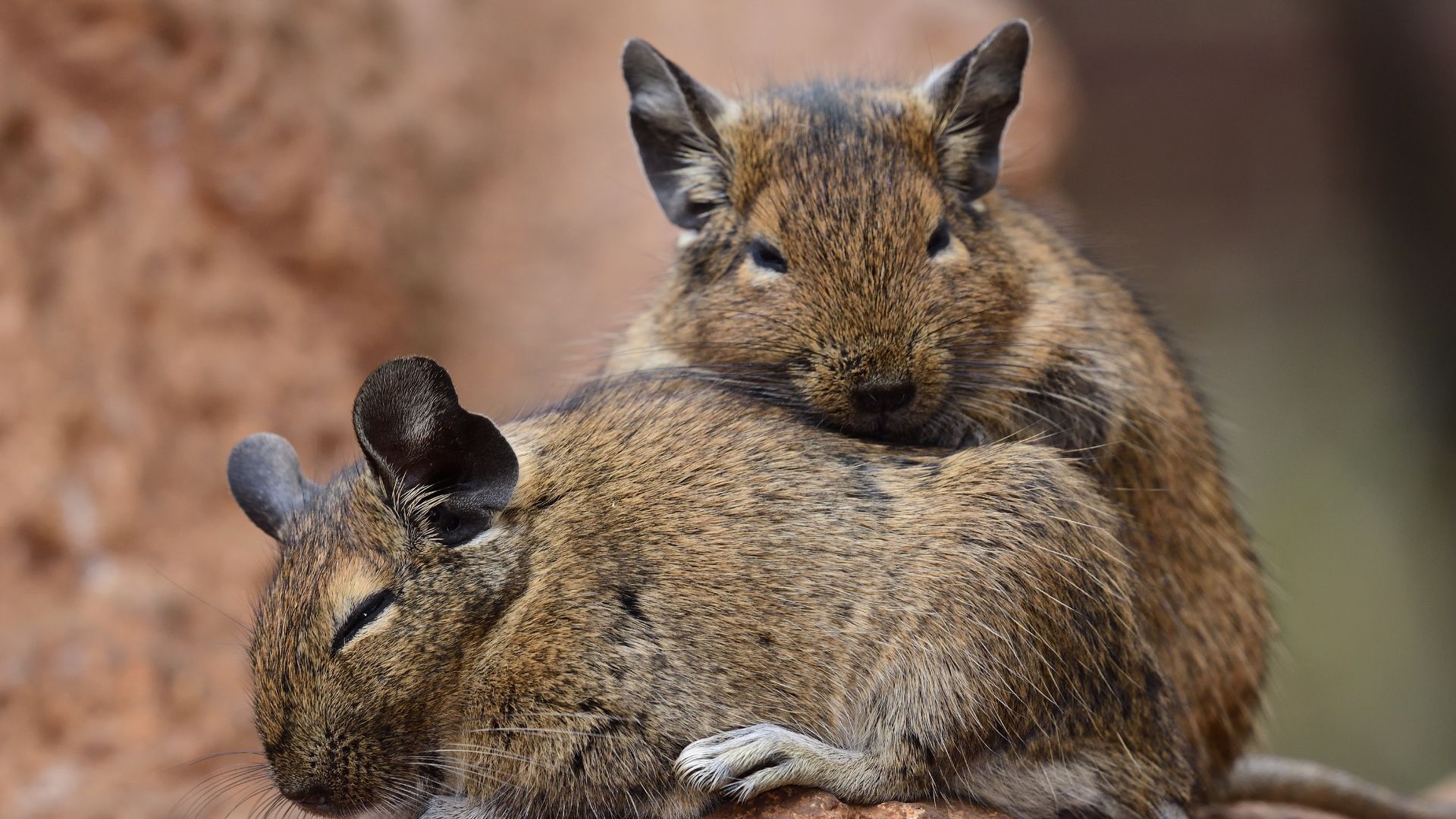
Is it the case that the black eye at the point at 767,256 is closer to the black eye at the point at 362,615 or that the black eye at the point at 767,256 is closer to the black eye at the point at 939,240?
the black eye at the point at 939,240

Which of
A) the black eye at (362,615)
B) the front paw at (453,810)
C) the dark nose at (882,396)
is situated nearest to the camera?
the black eye at (362,615)

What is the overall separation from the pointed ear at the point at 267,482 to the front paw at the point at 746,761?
163 centimetres

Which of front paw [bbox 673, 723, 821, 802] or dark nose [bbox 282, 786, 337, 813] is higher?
dark nose [bbox 282, 786, 337, 813]

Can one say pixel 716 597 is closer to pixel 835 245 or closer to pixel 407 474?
pixel 407 474

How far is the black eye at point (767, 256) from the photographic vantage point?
4949mm

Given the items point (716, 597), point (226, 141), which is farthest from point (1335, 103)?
point (716, 597)

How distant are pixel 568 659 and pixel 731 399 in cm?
117

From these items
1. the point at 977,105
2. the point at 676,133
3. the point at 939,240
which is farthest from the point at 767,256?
the point at 977,105

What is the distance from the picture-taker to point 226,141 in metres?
8.51

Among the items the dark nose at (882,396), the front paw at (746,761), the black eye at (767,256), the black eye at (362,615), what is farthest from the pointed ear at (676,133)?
the front paw at (746,761)

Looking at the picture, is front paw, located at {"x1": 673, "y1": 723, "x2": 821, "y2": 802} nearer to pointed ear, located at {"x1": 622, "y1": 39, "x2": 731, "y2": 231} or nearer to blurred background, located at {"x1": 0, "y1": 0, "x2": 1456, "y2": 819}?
blurred background, located at {"x1": 0, "y1": 0, "x2": 1456, "y2": 819}

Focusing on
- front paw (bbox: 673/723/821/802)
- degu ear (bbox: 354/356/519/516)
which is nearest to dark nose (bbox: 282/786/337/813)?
degu ear (bbox: 354/356/519/516)

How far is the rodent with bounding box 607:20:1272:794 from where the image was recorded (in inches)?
183

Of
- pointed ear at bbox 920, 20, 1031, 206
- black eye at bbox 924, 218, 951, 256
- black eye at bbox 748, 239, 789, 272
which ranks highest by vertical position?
pointed ear at bbox 920, 20, 1031, 206
